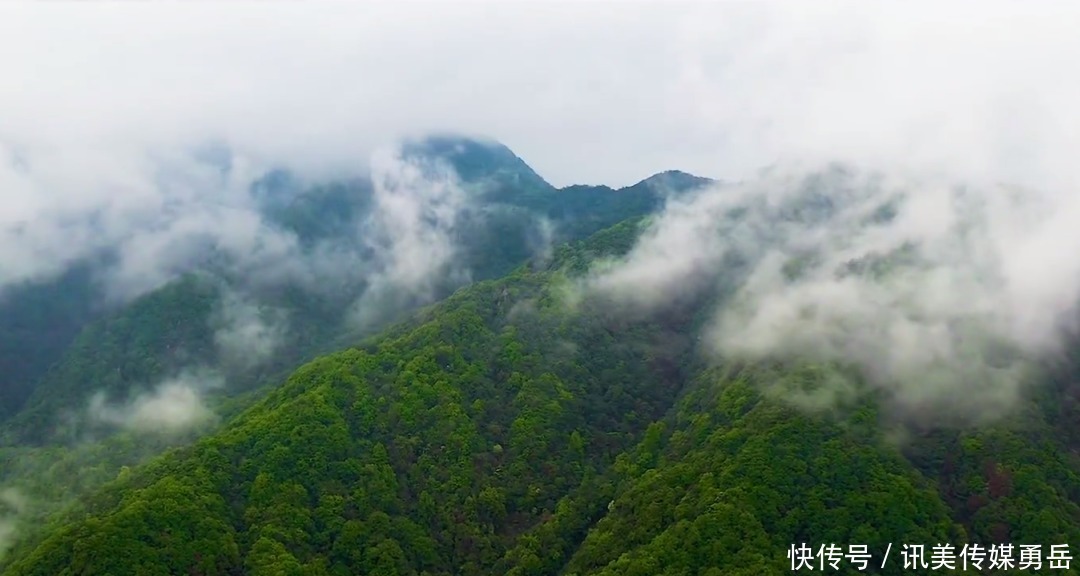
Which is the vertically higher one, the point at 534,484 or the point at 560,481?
the point at 560,481

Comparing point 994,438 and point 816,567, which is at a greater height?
point 994,438

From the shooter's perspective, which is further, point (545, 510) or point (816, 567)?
point (545, 510)

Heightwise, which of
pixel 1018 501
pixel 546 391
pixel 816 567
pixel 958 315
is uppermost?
pixel 958 315

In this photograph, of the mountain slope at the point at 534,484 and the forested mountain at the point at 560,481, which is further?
the mountain slope at the point at 534,484

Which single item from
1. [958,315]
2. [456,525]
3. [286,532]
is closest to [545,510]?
[456,525]

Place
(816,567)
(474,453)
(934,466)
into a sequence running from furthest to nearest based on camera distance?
(474,453) < (934,466) < (816,567)

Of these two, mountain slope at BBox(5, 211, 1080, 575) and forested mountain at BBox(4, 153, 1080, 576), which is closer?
forested mountain at BBox(4, 153, 1080, 576)

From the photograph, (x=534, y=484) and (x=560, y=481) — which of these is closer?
(x=534, y=484)

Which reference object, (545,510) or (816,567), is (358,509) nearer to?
(545,510)
